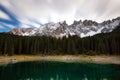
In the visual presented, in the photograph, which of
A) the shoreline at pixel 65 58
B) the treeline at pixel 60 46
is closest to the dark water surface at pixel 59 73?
the shoreline at pixel 65 58

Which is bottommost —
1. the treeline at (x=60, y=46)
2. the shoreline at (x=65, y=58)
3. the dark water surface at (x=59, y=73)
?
the dark water surface at (x=59, y=73)

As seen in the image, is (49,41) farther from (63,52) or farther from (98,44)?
(98,44)

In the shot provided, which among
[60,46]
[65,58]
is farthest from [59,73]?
[60,46]

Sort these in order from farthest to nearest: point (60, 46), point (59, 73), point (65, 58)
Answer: point (60, 46)
point (65, 58)
point (59, 73)

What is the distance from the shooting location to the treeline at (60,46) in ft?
358

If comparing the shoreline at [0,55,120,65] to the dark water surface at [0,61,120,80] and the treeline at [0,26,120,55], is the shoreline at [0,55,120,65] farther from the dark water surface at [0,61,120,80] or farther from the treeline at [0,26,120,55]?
the dark water surface at [0,61,120,80]

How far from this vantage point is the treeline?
109125 millimetres

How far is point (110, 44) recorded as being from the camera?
371 feet

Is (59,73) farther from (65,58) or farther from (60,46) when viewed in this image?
(60,46)

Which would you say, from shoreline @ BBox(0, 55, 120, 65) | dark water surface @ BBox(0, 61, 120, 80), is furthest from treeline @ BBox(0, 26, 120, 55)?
dark water surface @ BBox(0, 61, 120, 80)

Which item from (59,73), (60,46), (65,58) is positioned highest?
(60,46)

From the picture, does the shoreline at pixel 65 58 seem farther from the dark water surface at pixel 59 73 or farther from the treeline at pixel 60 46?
the dark water surface at pixel 59 73

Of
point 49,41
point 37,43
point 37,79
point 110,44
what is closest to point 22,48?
point 37,43

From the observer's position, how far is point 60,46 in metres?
125
